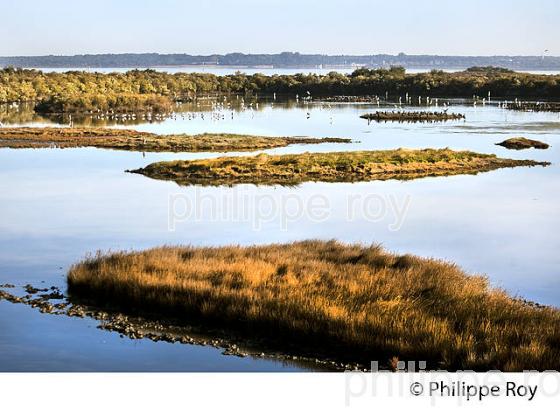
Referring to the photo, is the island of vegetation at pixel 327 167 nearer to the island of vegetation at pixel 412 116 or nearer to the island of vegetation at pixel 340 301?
the island of vegetation at pixel 340 301

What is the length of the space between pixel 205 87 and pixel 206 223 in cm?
13140

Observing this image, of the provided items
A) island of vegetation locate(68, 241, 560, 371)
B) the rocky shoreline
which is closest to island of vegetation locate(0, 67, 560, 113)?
island of vegetation locate(68, 241, 560, 371)

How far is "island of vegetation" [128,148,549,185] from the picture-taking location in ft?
164

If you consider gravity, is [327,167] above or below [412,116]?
below

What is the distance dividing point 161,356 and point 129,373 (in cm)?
170

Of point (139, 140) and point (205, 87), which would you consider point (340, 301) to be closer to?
point (139, 140)

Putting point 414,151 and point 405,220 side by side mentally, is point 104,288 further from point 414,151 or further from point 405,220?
point 414,151

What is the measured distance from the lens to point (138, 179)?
1913 inches

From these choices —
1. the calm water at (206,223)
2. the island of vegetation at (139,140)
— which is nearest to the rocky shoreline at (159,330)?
the calm water at (206,223)

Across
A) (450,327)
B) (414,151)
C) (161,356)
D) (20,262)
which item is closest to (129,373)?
(161,356)

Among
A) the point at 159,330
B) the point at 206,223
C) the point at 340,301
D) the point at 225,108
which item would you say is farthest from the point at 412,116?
the point at 159,330

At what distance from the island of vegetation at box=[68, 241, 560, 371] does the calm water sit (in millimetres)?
1511

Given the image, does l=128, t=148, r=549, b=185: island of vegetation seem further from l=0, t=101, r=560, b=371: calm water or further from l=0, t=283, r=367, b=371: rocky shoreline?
l=0, t=283, r=367, b=371: rocky shoreline

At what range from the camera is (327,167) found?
52.5m
